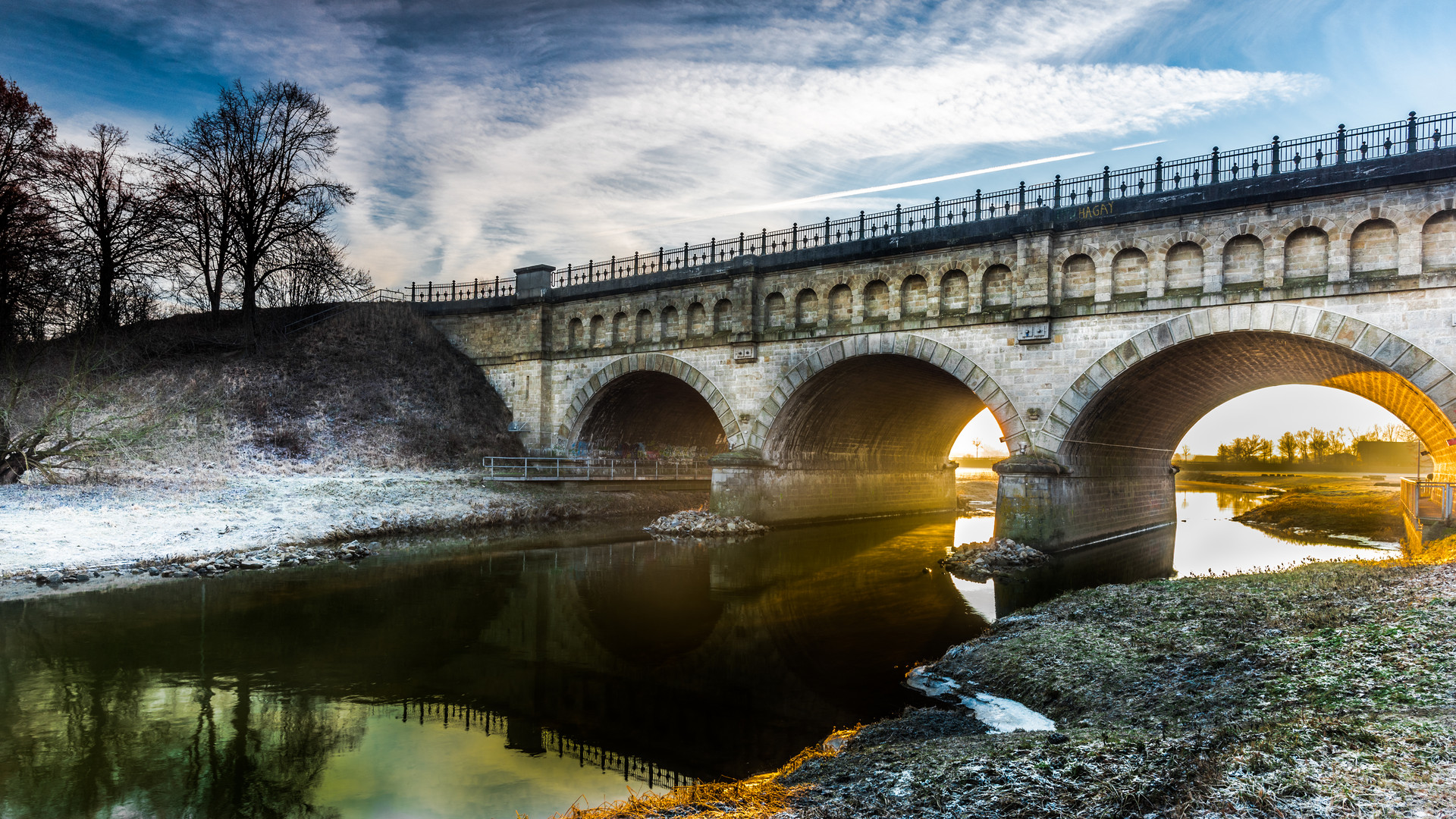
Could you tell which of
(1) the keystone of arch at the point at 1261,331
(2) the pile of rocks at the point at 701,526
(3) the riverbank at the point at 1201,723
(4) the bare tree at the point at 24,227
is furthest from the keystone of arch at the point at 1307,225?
(4) the bare tree at the point at 24,227

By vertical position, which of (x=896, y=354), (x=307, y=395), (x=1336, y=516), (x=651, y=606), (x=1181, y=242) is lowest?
(x=651, y=606)

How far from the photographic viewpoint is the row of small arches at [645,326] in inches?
1194

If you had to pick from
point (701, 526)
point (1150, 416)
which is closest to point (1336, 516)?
point (1150, 416)

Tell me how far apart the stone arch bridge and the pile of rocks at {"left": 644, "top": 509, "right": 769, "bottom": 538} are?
706mm

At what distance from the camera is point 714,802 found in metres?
5.76

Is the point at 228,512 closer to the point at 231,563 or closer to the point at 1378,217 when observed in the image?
the point at 231,563

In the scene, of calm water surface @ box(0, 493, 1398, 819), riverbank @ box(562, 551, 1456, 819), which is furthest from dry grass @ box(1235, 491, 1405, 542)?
riverbank @ box(562, 551, 1456, 819)

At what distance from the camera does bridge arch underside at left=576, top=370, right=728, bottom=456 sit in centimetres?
3425

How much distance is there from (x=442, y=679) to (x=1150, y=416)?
25.2m

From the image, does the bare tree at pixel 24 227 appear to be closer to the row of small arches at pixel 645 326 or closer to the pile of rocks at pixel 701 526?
the row of small arches at pixel 645 326

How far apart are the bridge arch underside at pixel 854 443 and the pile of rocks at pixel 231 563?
13.2 meters

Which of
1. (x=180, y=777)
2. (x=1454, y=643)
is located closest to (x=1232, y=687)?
(x=1454, y=643)

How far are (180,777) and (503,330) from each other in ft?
105

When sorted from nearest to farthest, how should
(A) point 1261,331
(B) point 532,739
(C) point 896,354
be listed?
(B) point 532,739
(A) point 1261,331
(C) point 896,354
